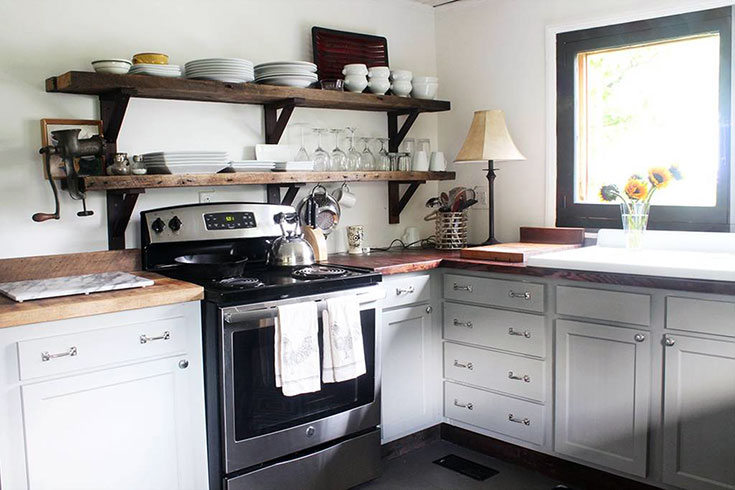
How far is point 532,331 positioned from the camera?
2938 mm

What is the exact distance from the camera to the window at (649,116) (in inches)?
117

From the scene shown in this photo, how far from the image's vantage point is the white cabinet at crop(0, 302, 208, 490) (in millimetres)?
2088

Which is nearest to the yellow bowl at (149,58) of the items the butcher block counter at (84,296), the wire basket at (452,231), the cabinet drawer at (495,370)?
the butcher block counter at (84,296)

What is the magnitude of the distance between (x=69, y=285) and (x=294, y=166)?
1.07m

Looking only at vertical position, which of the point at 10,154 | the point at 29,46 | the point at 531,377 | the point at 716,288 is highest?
the point at 29,46

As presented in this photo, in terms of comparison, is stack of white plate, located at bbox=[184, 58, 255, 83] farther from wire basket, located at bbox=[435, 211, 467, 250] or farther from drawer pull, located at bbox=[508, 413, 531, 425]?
drawer pull, located at bbox=[508, 413, 531, 425]

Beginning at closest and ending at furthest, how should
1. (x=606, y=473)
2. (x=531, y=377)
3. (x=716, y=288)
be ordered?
(x=716, y=288)
(x=606, y=473)
(x=531, y=377)

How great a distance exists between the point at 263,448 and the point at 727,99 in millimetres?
2321

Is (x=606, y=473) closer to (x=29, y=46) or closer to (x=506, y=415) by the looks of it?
(x=506, y=415)

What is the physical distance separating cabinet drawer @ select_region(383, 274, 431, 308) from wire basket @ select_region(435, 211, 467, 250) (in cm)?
42

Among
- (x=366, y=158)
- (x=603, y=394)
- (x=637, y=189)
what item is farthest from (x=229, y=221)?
(x=637, y=189)

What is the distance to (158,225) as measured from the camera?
2.80 m

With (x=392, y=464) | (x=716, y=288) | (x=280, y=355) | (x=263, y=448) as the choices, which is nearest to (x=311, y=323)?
(x=280, y=355)

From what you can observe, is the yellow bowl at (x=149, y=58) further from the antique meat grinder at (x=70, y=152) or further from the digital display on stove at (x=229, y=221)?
the digital display on stove at (x=229, y=221)
